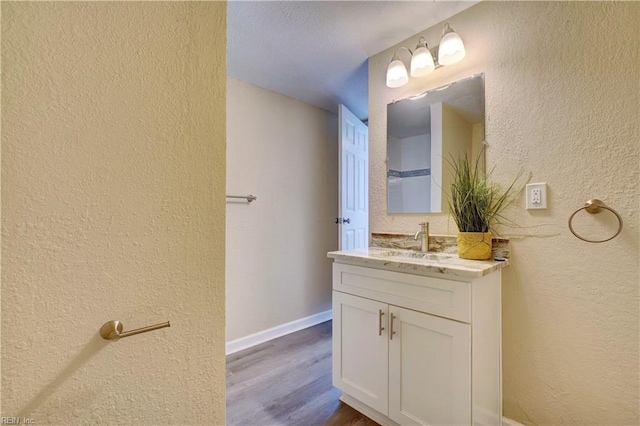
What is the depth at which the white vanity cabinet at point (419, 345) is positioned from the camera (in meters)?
1.15

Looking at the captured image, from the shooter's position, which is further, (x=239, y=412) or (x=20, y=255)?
(x=239, y=412)

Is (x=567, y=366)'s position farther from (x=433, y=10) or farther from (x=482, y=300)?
(x=433, y=10)

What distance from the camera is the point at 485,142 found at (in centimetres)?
148

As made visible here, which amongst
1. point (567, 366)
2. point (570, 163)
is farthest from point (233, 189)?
point (567, 366)

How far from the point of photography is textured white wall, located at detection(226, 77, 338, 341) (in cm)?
229

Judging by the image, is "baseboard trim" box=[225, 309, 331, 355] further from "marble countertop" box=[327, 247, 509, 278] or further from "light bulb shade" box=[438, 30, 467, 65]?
"light bulb shade" box=[438, 30, 467, 65]

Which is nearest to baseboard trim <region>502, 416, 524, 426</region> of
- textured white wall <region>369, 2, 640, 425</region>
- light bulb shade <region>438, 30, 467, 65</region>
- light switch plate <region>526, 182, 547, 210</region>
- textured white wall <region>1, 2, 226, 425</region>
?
textured white wall <region>369, 2, 640, 425</region>

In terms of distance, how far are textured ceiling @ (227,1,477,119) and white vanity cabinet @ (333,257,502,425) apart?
1328 millimetres

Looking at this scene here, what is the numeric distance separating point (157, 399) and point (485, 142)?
1.65m

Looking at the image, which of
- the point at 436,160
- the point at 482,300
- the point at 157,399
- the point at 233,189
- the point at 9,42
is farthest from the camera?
the point at 233,189

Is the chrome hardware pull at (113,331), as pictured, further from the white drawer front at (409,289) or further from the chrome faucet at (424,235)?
the chrome faucet at (424,235)

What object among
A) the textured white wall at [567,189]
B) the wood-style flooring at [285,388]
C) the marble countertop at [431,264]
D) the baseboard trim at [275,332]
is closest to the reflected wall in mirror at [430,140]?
the textured white wall at [567,189]

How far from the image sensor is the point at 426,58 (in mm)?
1569

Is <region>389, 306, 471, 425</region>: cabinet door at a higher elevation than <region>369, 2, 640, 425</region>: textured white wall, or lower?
lower
